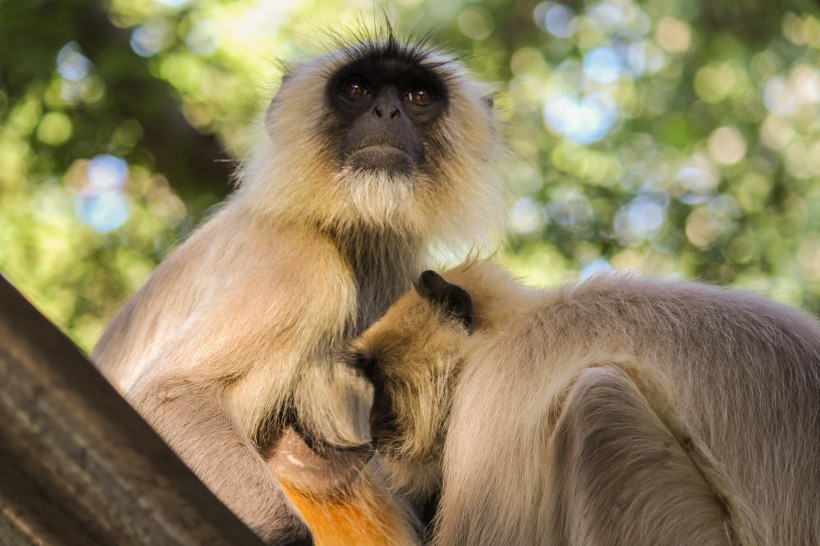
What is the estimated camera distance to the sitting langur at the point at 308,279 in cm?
377

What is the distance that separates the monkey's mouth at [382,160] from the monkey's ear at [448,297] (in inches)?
32.1

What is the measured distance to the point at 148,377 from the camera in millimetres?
3941

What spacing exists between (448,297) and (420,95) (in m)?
1.49

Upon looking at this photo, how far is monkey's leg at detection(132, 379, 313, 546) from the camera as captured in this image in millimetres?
3410

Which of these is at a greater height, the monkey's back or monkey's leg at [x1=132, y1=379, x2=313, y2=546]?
monkey's leg at [x1=132, y1=379, x2=313, y2=546]

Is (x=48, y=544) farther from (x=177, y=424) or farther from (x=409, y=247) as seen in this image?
(x=409, y=247)

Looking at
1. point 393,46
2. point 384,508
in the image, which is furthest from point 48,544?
point 393,46

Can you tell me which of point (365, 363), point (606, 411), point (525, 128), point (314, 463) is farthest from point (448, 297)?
point (525, 128)

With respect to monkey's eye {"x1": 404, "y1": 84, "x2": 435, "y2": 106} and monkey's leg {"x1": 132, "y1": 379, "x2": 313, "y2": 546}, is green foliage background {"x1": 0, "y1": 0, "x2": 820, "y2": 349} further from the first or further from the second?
monkey's leg {"x1": 132, "y1": 379, "x2": 313, "y2": 546}

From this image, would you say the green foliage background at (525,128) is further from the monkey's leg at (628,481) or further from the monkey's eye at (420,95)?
the monkey's leg at (628,481)

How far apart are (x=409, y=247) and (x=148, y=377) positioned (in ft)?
4.13

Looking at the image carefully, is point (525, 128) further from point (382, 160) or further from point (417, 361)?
point (417, 361)

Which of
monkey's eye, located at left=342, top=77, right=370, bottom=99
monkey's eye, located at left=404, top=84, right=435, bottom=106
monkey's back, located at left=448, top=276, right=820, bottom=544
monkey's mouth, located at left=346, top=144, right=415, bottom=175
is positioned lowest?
monkey's back, located at left=448, top=276, right=820, bottom=544

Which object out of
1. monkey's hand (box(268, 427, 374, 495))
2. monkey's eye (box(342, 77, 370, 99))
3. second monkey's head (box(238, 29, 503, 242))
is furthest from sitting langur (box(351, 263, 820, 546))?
monkey's eye (box(342, 77, 370, 99))
